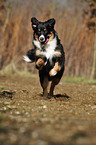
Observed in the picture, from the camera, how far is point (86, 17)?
11.7m

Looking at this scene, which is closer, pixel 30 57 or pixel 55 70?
pixel 55 70

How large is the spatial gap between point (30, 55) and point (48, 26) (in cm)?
72

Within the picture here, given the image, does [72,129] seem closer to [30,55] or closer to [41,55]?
[41,55]

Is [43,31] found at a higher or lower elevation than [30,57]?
higher

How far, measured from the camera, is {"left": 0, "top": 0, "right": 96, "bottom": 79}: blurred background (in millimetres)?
11297

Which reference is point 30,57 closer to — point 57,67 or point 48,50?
point 48,50

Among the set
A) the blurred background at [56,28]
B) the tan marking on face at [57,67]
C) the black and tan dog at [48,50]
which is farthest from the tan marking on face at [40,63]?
the blurred background at [56,28]

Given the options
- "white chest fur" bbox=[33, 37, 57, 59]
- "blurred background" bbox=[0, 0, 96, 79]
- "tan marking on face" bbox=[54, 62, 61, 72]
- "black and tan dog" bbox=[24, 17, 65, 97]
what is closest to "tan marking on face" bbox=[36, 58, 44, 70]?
"black and tan dog" bbox=[24, 17, 65, 97]

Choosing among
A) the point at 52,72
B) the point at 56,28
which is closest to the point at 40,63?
the point at 52,72

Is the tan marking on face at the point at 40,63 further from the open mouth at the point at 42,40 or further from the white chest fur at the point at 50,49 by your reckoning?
the open mouth at the point at 42,40

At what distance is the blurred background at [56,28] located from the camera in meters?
11.3

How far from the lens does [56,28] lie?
11039 mm

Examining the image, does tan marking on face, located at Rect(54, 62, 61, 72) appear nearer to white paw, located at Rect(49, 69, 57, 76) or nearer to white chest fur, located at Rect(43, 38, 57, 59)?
white paw, located at Rect(49, 69, 57, 76)

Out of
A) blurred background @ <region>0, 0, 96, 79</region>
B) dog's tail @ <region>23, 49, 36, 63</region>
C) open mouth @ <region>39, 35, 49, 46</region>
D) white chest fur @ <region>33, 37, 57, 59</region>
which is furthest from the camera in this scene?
blurred background @ <region>0, 0, 96, 79</region>
